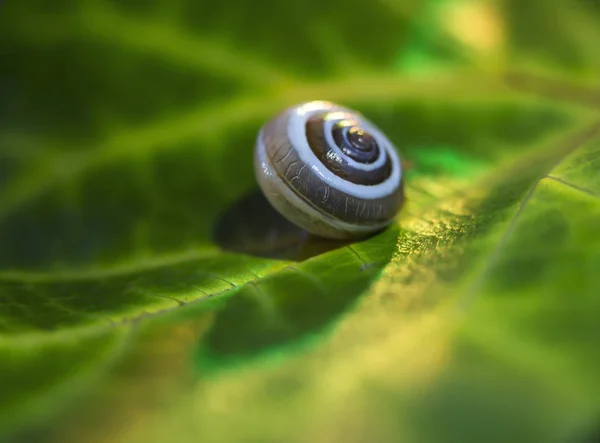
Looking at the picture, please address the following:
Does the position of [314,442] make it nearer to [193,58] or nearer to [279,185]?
[279,185]

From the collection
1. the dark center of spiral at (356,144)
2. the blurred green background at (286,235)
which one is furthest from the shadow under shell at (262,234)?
the dark center of spiral at (356,144)

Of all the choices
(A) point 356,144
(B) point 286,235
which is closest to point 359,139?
(A) point 356,144

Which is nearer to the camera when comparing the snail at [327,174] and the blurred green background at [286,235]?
the blurred green background at [286,235]

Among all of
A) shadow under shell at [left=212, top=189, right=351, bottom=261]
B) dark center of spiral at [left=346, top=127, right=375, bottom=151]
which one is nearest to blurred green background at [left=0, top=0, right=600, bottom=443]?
shadow under shell at [left=212, top=189, right=351, bottom=261]

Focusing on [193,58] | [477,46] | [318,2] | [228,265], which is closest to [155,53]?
[193,58]

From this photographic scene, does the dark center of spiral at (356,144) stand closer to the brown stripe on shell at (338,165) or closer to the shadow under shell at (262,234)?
the brown stripe on shell at (338,165)

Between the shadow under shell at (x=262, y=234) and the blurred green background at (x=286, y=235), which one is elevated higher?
the blurred green background at (x=286, y=235)

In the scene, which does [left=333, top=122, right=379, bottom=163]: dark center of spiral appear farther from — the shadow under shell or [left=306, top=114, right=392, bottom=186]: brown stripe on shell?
the shadow under shell

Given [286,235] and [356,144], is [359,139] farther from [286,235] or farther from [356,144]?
[286,235]
